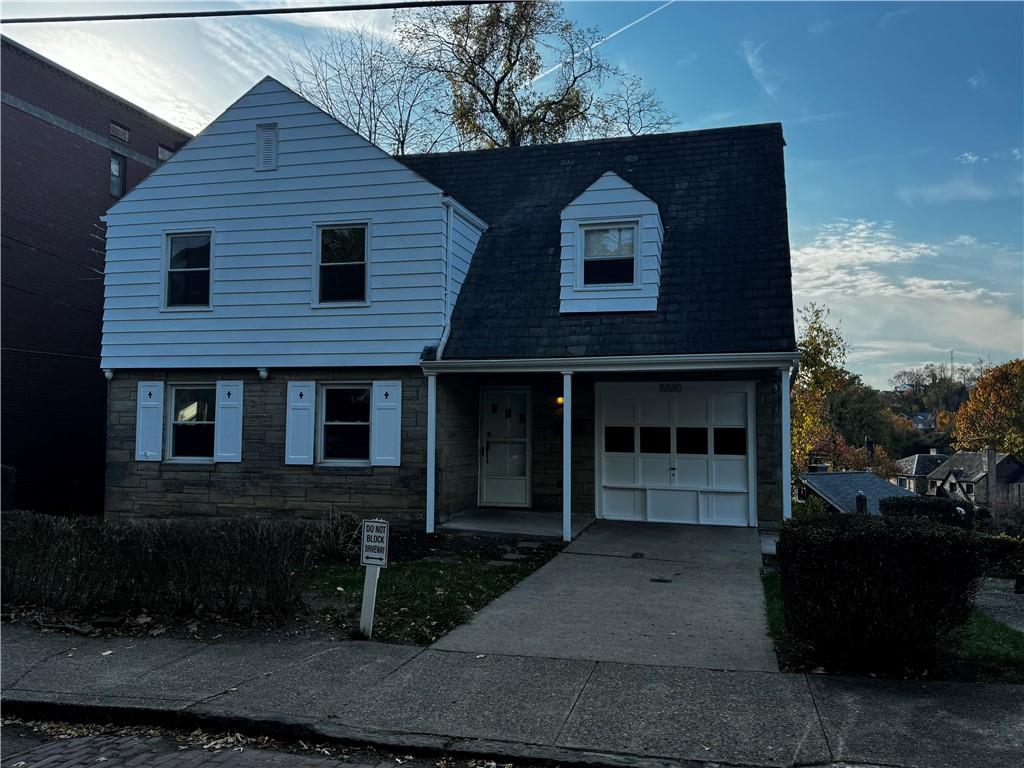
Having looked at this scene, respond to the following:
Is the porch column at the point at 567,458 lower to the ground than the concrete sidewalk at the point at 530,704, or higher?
higher

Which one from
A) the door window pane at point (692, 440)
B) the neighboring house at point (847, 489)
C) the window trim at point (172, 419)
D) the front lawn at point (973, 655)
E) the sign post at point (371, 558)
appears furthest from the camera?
the neighboring house at point (847, 489)

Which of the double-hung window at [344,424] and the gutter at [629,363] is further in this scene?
the double-hung window at [344,424]

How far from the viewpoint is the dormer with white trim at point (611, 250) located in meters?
12.3

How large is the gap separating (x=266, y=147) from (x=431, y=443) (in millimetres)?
6218

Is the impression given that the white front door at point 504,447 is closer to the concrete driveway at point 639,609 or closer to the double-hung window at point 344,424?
the double-hung window at point 344,424

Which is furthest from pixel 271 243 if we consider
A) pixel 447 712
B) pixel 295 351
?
pixel 447 712

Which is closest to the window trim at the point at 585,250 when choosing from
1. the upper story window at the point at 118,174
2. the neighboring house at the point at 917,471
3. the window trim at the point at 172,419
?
the window trim at the point at 172,419

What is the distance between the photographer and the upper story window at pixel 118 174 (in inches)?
826

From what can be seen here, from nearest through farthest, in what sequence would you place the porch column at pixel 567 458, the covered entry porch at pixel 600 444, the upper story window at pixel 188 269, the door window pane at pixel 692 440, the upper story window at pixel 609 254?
the porch column at pixel 567 458 → the covered entry porch at pixel 600 444 → the upper story window at pixel 609 254 → the door window pane at pixel 692 440 → the upper story window at pixel 188 269

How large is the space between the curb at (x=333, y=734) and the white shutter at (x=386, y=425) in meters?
7.39

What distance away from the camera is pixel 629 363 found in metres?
11.5

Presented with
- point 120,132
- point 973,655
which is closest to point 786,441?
point 973,655

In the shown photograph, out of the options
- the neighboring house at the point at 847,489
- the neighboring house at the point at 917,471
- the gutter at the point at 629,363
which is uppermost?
the gutter at the point at 629,363

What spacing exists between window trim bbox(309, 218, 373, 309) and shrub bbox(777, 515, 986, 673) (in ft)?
29.4
